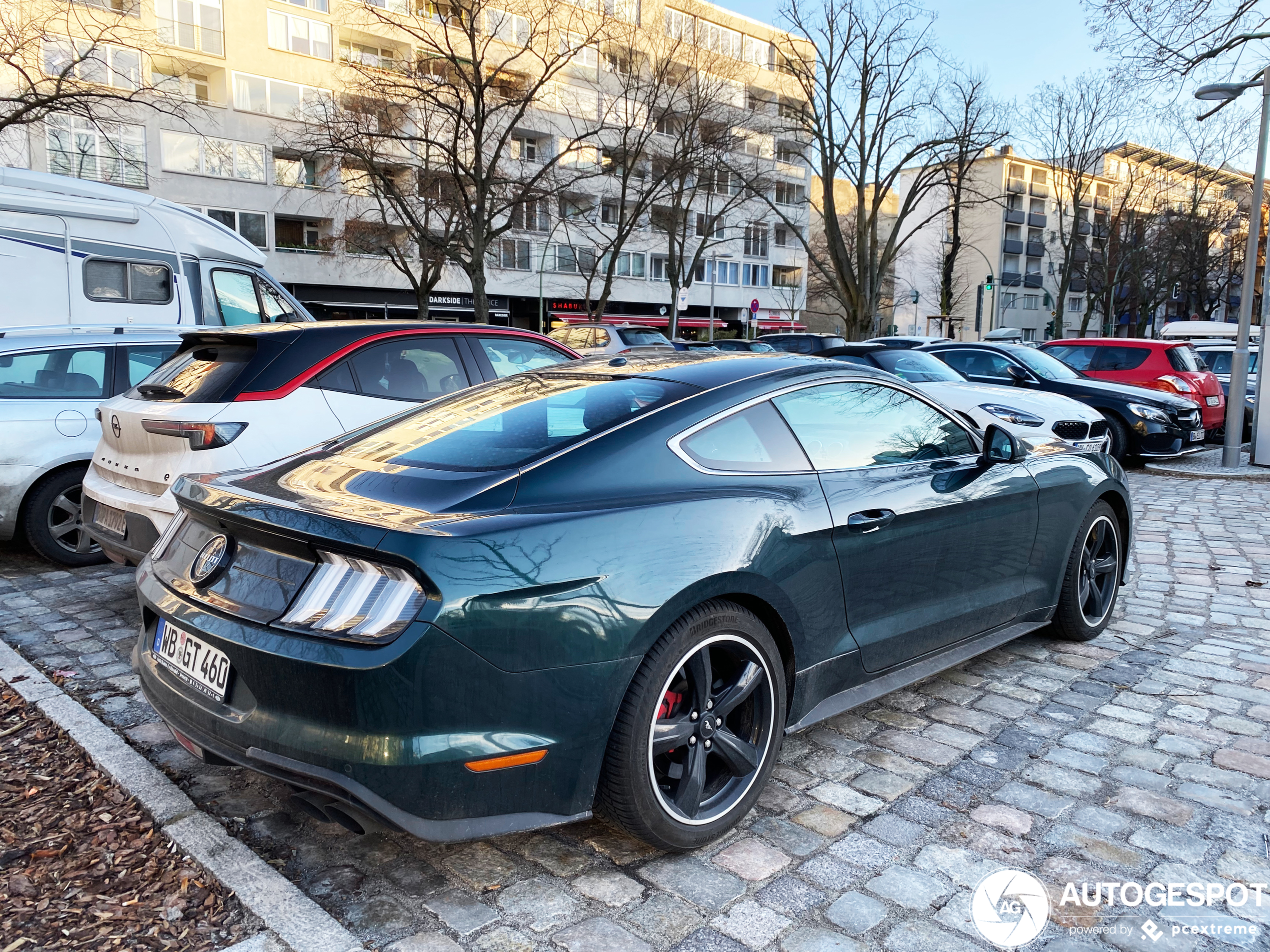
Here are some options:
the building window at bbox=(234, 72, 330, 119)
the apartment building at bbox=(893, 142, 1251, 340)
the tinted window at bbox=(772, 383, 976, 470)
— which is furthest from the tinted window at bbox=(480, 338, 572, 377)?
the apartment building at bbox=(893, 142, 1251, 340)

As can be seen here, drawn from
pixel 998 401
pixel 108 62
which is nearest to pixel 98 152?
pixel 108 62

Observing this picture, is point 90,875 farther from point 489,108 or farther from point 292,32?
point 292,32

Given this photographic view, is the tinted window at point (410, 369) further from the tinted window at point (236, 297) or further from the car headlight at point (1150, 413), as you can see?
the car headlight at point (1150, 413)

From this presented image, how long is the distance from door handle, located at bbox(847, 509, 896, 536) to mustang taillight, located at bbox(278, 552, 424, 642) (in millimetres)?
1613

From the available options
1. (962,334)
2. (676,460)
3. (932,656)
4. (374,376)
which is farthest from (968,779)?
(962,334)

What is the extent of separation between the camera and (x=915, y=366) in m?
10.8

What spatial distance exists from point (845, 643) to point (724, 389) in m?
0.98

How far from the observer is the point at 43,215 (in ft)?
32.8

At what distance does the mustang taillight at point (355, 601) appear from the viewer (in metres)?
2.31

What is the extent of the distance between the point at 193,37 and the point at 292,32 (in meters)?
3.92

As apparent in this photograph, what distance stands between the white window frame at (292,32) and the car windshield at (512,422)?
4027cm

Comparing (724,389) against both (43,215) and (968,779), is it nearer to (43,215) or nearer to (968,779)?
(968,779)

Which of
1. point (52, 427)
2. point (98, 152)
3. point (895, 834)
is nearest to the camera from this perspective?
point (895, 834)

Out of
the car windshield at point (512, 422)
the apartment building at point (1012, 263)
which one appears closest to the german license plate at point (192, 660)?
the car windshield at point (512, 422)
